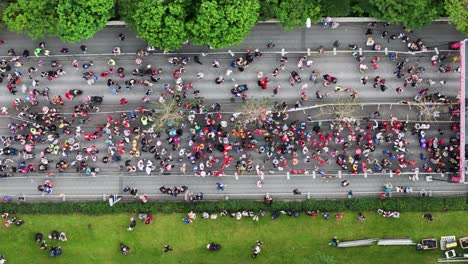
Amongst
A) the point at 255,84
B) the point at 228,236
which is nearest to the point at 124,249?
the point at 228,236

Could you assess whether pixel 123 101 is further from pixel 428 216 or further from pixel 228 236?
pixel 428 216

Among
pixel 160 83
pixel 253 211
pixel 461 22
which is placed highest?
pixel 461 22

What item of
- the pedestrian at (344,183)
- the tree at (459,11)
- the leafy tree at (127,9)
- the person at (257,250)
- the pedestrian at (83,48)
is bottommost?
the person at (257,250)

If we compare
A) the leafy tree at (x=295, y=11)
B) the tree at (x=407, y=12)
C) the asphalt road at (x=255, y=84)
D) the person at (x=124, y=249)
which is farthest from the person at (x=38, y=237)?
the tree at (x=407, y=12)

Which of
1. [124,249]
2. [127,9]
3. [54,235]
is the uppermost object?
[127,9]

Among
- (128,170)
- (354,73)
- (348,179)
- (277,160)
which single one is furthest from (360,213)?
(128,170)

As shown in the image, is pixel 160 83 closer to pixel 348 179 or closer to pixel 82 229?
pixel 82 229

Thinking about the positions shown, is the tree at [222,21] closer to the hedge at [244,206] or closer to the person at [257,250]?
the hedge at [244,206]
